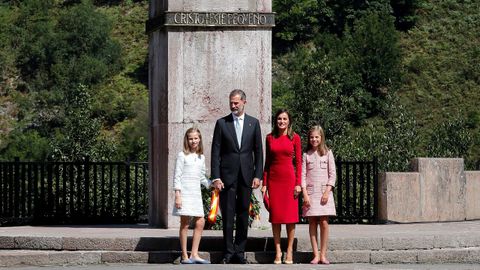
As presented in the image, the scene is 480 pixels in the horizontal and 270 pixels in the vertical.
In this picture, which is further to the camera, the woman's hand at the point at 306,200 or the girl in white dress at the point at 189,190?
the woman's hand at the point at 306,200

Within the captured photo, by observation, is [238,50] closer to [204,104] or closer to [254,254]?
[204,104]

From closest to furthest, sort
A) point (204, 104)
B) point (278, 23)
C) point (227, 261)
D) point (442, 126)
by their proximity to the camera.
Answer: point (227, 261) < point (204, 104) < point (442, 126) < point (278, 23)

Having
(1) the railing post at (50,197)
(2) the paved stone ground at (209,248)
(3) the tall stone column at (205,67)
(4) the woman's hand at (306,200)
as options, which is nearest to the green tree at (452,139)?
(1) the railing post at (50,197)

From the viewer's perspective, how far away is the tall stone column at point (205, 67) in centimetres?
2119

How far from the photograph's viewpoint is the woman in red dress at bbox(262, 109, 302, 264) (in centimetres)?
1802

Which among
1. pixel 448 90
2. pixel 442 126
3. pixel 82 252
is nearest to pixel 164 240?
pixel 82 252

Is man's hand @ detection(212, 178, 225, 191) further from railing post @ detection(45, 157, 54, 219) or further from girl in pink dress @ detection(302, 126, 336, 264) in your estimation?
railing post @ detection(45, 157, 54, 219)

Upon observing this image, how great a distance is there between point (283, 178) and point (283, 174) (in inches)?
2.0

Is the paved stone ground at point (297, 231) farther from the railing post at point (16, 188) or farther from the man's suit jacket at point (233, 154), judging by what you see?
the railing post at point (16, 188)

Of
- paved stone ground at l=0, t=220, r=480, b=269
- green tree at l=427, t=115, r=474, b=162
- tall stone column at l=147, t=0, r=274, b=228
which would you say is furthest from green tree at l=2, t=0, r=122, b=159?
paved stone ground at l=0, t=220, r=480, b=269

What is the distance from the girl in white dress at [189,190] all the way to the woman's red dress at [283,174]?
2.96 ft

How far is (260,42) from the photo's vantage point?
70.3ft

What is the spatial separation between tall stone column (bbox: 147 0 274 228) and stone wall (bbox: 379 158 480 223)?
3.55 m

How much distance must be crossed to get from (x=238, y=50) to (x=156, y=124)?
5.86ft
